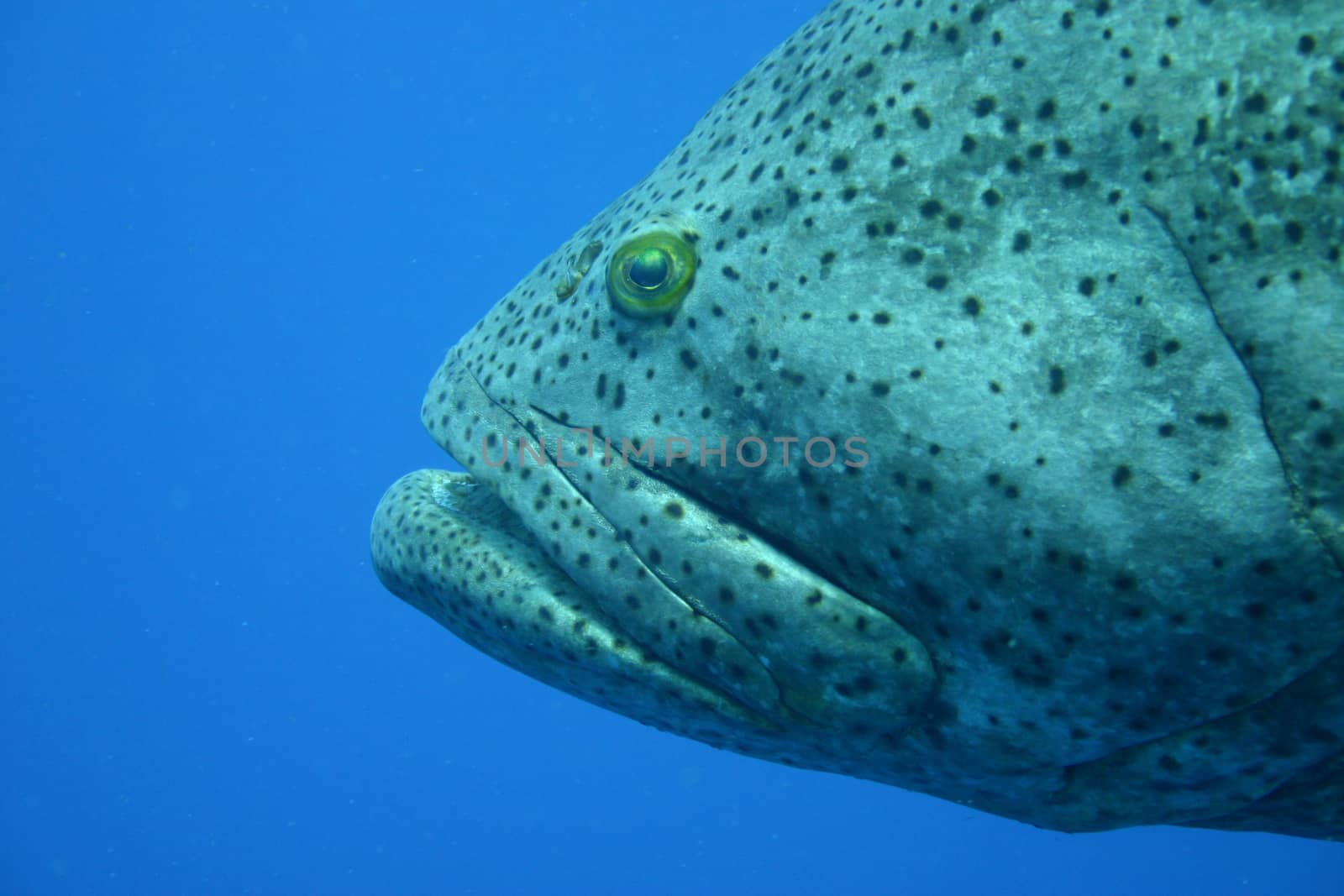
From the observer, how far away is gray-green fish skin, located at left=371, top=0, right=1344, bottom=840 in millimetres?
1927

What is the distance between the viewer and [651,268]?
97.7 inches

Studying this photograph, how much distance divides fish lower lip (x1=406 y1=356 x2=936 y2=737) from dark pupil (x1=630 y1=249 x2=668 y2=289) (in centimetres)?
51

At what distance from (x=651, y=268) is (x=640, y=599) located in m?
1.02

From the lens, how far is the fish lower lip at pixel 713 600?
2295 mm

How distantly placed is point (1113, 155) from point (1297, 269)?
51 centimetres

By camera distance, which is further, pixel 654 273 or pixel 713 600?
pixel 654 273

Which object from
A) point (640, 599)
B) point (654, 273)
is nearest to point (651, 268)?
point (654, 273)

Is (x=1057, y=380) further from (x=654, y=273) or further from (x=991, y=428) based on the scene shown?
(x=654, y=273)

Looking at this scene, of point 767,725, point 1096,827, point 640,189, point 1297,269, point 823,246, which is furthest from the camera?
point 640,189

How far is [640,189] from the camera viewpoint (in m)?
3.10

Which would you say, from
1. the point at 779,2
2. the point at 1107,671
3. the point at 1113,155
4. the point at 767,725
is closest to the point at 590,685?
the point at 767,725

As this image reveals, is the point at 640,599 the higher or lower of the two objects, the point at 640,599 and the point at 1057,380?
the lower

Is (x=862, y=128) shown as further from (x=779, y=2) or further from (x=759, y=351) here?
(x=779, y=2)

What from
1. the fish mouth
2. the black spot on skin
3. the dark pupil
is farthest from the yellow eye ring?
the black spot on skin
